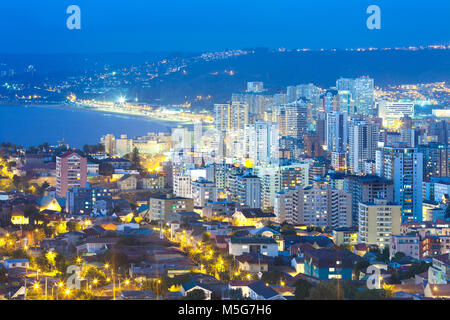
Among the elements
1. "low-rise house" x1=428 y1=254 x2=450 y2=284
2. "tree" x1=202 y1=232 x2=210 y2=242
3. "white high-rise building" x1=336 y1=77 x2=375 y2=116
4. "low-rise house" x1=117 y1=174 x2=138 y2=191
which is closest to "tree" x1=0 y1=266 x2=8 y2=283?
"tree" x1=202 y1=232 x2=210 y2=242

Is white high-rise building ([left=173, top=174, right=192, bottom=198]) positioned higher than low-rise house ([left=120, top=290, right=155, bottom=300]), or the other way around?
white high-rise building ([left=173, top=174, right=192, bottom=198])

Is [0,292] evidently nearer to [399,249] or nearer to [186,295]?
[186,295]

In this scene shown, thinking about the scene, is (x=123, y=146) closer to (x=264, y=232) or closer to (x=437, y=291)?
(x=264, y=232)

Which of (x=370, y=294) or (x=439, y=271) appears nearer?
(x=370, y=294)

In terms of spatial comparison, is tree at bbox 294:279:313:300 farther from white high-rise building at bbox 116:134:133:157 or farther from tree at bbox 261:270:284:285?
white high-rise building at bbox 116:134:133:157

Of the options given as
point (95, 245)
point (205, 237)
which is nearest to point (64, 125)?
point (205, 237)

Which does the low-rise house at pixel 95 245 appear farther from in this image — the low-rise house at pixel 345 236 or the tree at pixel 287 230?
the low-rise house at pixel 345 236

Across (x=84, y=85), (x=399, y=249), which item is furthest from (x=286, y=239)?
(x=84, y=85)
